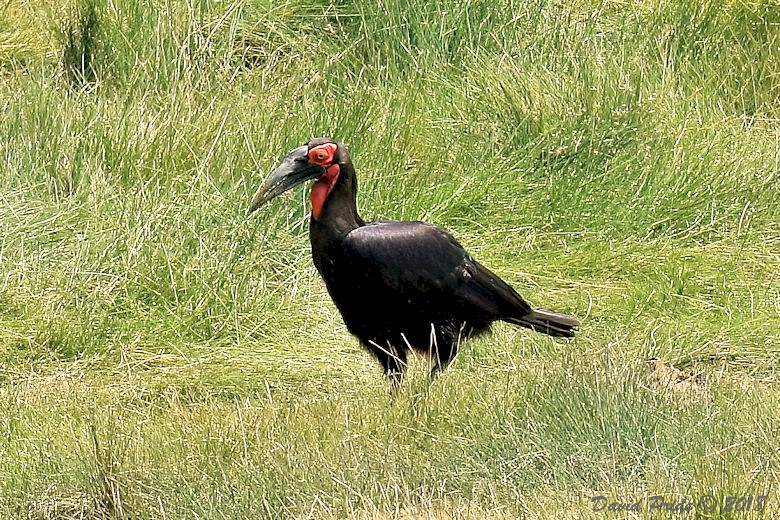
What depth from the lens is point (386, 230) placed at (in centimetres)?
453

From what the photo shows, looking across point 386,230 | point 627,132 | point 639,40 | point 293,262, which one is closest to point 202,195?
point 293,262

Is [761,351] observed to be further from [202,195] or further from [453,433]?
[202,195]

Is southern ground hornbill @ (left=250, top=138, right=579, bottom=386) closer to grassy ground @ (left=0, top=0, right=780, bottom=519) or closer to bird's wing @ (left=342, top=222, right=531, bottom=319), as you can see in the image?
bird's wing @ (left=342, top=222, right=531, bottom=319)

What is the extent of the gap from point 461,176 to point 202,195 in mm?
1261

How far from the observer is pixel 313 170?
15.0ft

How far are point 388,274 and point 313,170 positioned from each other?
45cm

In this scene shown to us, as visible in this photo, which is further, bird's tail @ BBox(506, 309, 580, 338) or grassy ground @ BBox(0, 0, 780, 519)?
bird's tail @ BBox(506, 309, 580, 338)

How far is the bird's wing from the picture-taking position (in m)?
4.43

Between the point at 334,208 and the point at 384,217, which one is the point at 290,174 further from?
the point at 384,217

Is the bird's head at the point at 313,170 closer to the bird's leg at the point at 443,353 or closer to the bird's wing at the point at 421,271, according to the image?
the bird's wing at the point at 421,271

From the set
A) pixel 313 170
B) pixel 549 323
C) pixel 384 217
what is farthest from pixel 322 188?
pixel 384 217

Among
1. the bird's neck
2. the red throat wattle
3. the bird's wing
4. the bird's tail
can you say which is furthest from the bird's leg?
the red throat wattle

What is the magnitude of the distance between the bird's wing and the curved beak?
270mm

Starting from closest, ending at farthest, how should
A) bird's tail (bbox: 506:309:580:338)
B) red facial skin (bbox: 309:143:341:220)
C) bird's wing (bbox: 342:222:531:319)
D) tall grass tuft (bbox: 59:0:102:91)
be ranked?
bird's wing (bbox: 342:222:531:319)
red facial skin (bbox: 309:143:341:220)
bird's tail (bbox: 506:309:580:338)
tall grass tuft (bbox: 59:0:102:91)
